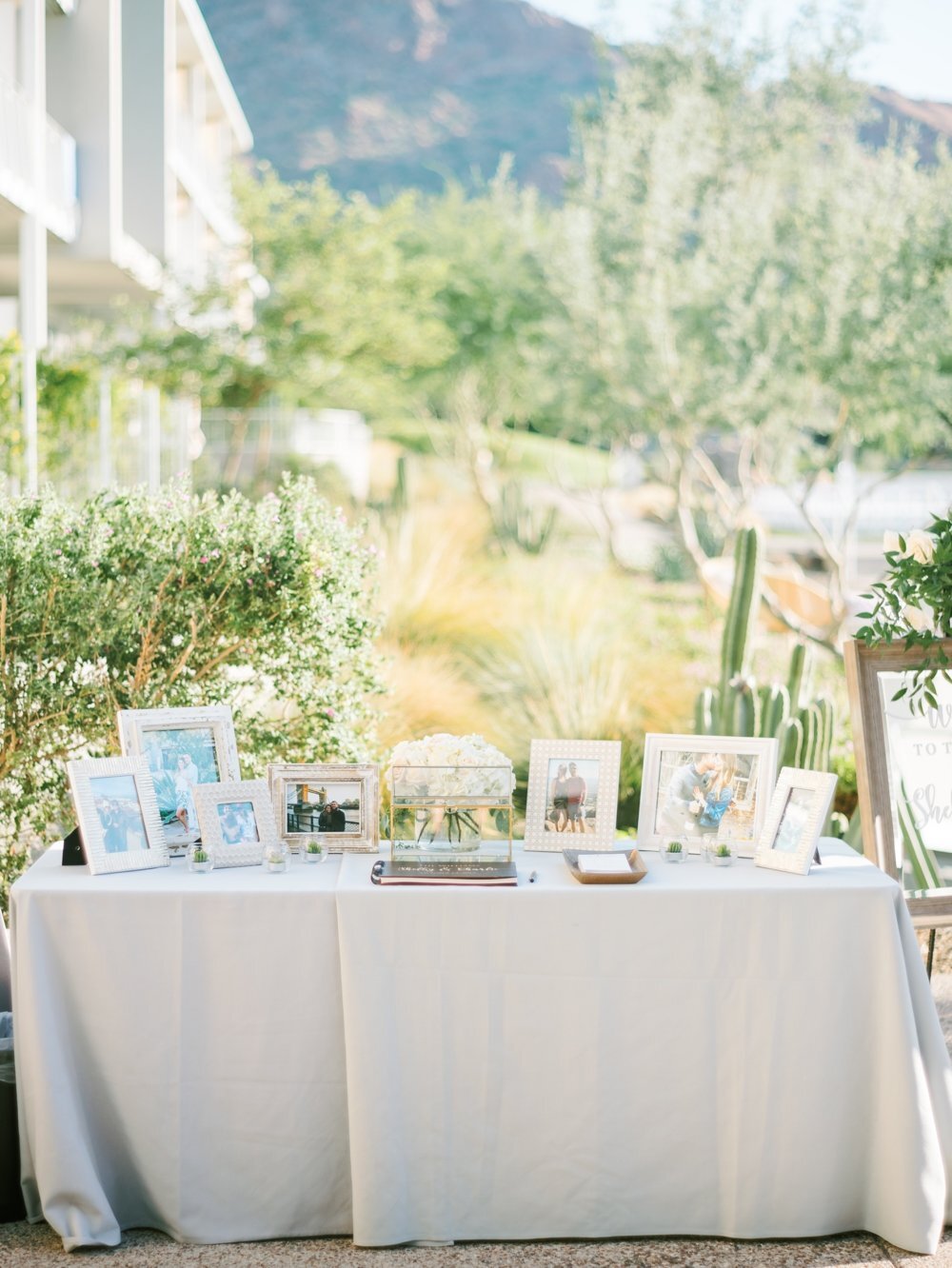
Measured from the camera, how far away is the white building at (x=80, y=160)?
10195 mm

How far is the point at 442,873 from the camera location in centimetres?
287

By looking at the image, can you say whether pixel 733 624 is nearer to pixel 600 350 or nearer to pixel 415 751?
pixel 415 751

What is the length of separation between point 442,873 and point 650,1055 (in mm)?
637

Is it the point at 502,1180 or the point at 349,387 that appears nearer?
the point at 502,1180

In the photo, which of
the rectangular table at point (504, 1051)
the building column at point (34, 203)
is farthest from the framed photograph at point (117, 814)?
the building column at point (34, 203)

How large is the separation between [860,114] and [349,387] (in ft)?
30.6

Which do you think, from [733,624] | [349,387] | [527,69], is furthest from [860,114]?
[527,69]

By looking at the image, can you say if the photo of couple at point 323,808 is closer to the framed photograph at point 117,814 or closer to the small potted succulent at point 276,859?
the small potted succulent at point 276,859

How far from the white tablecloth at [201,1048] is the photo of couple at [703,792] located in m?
0.92

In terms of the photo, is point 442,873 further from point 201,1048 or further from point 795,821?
point 795,821

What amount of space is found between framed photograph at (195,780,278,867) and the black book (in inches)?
12.0

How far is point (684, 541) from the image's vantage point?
11938mm

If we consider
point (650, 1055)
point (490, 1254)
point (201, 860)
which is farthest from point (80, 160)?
point (490, 1254)

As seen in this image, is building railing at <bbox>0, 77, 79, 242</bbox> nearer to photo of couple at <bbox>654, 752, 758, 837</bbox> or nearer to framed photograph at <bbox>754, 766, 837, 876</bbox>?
photo of couple at <bbox>654, 752, 758, 837</bbox>
